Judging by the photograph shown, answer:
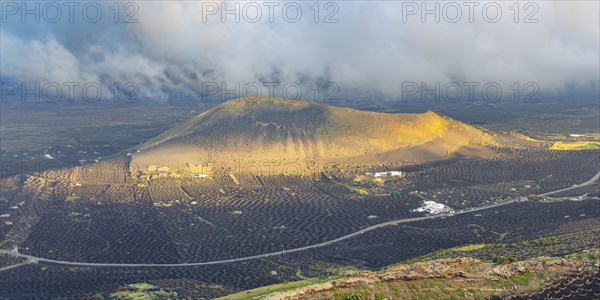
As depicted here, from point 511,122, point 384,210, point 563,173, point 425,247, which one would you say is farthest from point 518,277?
point 511,122

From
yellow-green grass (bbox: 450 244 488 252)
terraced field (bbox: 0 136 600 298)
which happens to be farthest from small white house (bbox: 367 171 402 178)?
yellow-green grass (bbox: 450 244 488 252)

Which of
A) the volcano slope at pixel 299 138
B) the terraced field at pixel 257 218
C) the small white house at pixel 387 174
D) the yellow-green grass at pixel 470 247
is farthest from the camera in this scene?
the volcano slope at pixel 299 138

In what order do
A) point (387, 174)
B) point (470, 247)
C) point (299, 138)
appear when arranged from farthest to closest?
point (299, 138) → point (387, 174) → point (470, 247)

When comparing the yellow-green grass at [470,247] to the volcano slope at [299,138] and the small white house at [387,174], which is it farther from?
the volcano slope at [299,138]

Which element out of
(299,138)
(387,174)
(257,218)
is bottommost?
(257,218)

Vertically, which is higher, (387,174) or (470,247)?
(387,174)

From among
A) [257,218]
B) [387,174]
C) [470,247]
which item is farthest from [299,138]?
[470,247]

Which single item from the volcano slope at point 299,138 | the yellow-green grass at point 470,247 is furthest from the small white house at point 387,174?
the yellow-green grass at point 470,247

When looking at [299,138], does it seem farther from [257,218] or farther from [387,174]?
[257,218]
